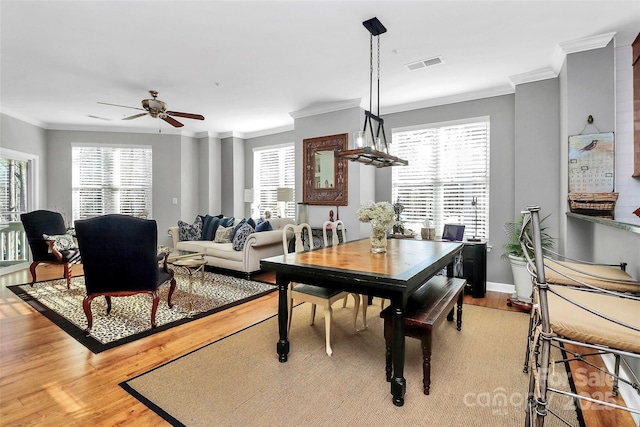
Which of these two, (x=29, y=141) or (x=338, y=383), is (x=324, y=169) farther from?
(x=29, y=141)

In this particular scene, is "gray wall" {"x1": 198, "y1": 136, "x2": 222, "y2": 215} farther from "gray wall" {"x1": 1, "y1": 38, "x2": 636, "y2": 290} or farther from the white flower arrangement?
the white flower arrangement

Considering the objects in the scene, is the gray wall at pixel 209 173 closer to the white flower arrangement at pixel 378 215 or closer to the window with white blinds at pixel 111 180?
the window with white blinds at pixel 111 180

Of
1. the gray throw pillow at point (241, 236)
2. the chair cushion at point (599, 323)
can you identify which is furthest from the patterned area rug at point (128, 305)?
Answer: the chair cushion at point (599, 323)

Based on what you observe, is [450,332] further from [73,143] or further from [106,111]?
[73,143]

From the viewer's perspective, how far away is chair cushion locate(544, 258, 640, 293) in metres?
1.65

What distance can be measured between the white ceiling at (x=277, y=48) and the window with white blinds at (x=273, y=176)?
1.80 metres

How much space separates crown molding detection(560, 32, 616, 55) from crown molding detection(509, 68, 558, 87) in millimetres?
556

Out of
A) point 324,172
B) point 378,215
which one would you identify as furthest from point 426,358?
point 324,172

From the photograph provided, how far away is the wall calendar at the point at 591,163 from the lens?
114 inches

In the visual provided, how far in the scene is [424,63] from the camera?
3484 millimetres

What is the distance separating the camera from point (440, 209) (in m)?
4.67

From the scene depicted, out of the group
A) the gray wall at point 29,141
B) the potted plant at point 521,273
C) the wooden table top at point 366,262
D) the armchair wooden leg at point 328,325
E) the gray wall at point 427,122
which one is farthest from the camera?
the gray wall at point 29,141

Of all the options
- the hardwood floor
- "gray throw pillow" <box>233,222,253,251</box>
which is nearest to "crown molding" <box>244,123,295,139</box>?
"gray throw pillow" <box>233,222,253,251</box>

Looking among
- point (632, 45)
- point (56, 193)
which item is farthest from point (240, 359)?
point (56, 193)
